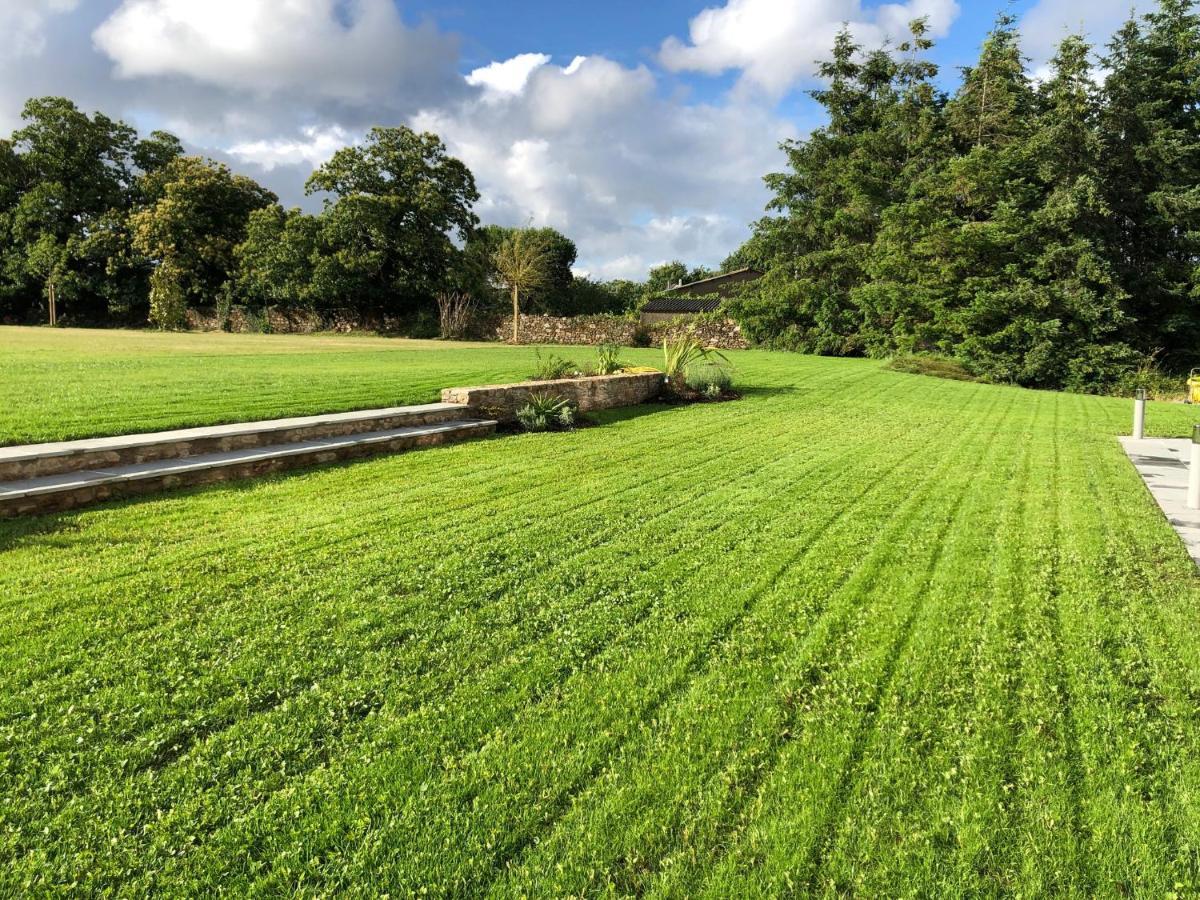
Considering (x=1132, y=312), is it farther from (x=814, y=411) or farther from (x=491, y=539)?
(x=491, y=539)

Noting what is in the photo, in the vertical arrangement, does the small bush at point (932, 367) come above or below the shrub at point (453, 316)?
below

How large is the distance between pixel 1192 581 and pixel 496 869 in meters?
4.35

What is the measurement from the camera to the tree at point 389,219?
101 ft

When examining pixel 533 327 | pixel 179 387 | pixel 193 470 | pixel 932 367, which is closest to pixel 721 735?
pixel 193 470

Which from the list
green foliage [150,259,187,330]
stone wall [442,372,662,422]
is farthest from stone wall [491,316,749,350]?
stone wall [442,372,662,422]

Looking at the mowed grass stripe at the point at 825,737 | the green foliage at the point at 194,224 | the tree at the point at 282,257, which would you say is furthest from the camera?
the green foliage at the point at 194,224

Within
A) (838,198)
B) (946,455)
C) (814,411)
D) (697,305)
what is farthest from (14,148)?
(946,455)

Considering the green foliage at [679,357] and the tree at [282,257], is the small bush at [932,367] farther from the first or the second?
the tree at [282,257]

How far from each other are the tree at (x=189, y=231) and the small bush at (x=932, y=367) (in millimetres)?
31892

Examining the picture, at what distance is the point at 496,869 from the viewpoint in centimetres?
173

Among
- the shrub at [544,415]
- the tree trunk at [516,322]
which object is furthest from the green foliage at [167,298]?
the shrub at [544,415]

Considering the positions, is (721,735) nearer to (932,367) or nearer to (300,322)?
(932,367)

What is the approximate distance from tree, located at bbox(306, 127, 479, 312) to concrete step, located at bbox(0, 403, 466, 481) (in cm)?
2594

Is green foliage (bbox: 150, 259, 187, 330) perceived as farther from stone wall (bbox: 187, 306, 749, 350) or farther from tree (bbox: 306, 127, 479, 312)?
tree (bbox: 306, 127, 479, 312)
